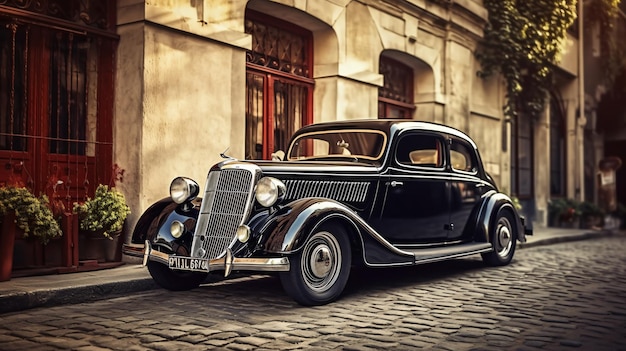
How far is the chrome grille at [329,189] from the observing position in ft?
18.4

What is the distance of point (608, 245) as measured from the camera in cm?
1162

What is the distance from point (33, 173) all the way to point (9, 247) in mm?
1052

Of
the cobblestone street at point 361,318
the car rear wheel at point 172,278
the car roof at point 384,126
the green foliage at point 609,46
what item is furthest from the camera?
the green foliage at point 609,46

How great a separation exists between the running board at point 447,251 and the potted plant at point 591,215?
976cm

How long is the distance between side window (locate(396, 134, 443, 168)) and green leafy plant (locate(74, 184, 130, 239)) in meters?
2.93

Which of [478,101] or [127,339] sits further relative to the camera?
[478,101]

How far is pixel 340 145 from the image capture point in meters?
6.77

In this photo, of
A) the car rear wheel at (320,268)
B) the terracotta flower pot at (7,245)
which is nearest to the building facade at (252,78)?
the terracotta flower pot at (7,245)

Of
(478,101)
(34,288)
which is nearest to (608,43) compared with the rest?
(478,101)

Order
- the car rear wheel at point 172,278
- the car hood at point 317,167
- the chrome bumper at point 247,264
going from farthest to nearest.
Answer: the car rear wheel at point 172,278, the car hood at point 317,167, the chrome bumper at point 247,264

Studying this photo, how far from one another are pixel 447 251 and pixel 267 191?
99.1 inches

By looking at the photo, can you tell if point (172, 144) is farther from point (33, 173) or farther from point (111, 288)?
point (111, 288)

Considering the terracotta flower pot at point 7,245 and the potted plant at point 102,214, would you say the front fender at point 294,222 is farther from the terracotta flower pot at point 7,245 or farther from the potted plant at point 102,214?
the terracotta flower pot at point 7,245

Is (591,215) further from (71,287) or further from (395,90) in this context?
(71,287)
